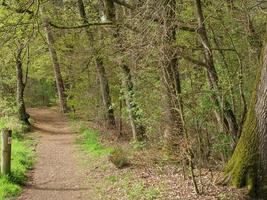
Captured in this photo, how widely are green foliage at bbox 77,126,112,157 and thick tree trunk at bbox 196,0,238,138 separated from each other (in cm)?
482

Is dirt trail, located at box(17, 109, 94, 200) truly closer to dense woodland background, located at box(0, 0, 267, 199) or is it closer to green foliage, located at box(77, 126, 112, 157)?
green foliage, located at box(77, 126, 112, 157)

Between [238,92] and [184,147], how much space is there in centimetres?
287

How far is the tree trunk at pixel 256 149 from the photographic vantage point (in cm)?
805

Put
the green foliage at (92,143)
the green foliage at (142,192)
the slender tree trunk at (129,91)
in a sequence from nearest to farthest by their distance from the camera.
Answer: the green foliage at (142,192) → the slender tree trunk at (129,91) → the green foliage at (92,143)

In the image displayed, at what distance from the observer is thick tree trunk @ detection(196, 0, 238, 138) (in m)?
9.80

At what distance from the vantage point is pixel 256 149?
8195mm

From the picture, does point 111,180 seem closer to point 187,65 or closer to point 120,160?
point 120,160

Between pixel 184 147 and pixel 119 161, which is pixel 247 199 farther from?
pixel 119 161

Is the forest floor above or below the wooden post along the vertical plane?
below

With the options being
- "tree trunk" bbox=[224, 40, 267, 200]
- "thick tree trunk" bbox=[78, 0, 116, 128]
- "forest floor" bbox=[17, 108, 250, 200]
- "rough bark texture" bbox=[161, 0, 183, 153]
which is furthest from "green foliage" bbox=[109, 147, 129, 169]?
"thick tree trunk" bbox=[78, 0, 116, 128]

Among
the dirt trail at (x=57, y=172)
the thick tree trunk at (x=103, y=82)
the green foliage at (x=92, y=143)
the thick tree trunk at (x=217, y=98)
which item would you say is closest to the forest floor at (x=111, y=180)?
the dirt trail at (x=57, y=172)

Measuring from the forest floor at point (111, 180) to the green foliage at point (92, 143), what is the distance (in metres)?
0.28

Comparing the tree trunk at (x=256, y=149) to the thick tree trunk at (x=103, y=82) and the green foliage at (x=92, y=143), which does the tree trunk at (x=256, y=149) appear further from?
the thick tree trunk at (x=103, y=82)

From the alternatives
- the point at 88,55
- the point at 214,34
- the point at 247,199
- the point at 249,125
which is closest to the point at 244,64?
the point at 214,34
